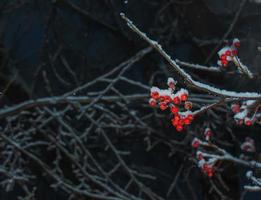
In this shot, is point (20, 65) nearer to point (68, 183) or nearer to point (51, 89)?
point (51, 89)

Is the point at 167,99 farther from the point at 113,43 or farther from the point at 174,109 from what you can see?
the point at 113,43

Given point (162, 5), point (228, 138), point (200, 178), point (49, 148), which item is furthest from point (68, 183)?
point (162, 5)

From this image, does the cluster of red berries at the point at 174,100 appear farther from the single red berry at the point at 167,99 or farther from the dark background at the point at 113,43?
the dark background at the point at 113,43

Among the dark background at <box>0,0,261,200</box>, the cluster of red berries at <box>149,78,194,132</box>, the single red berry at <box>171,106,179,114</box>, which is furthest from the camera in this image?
the dark background at <box>0,0,261,200</box>

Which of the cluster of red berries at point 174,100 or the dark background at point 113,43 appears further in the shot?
the dark background at point 113,43

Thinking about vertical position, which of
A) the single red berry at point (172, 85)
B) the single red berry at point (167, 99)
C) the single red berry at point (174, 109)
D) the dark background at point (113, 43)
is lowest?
the single red berry at point (174, 109)

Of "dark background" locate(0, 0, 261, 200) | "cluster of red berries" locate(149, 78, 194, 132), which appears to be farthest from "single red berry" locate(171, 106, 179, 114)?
"dark background" locate(0, 0, 261, 200)

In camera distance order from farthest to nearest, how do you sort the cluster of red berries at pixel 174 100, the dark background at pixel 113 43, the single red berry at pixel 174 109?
1. the dark background at pixel 113 43
2. the single red berry at pixel 174 109
3. the cluster of red berries at pixel 174 100

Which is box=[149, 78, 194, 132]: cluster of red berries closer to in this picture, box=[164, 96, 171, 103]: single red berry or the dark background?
box=[164, 96, 171, 103]: single red berry

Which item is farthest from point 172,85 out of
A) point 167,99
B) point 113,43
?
point 113,43

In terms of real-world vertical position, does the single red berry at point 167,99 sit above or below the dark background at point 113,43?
below

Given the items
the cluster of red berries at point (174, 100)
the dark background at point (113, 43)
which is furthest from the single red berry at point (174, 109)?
the dark background at point (113, 43)
